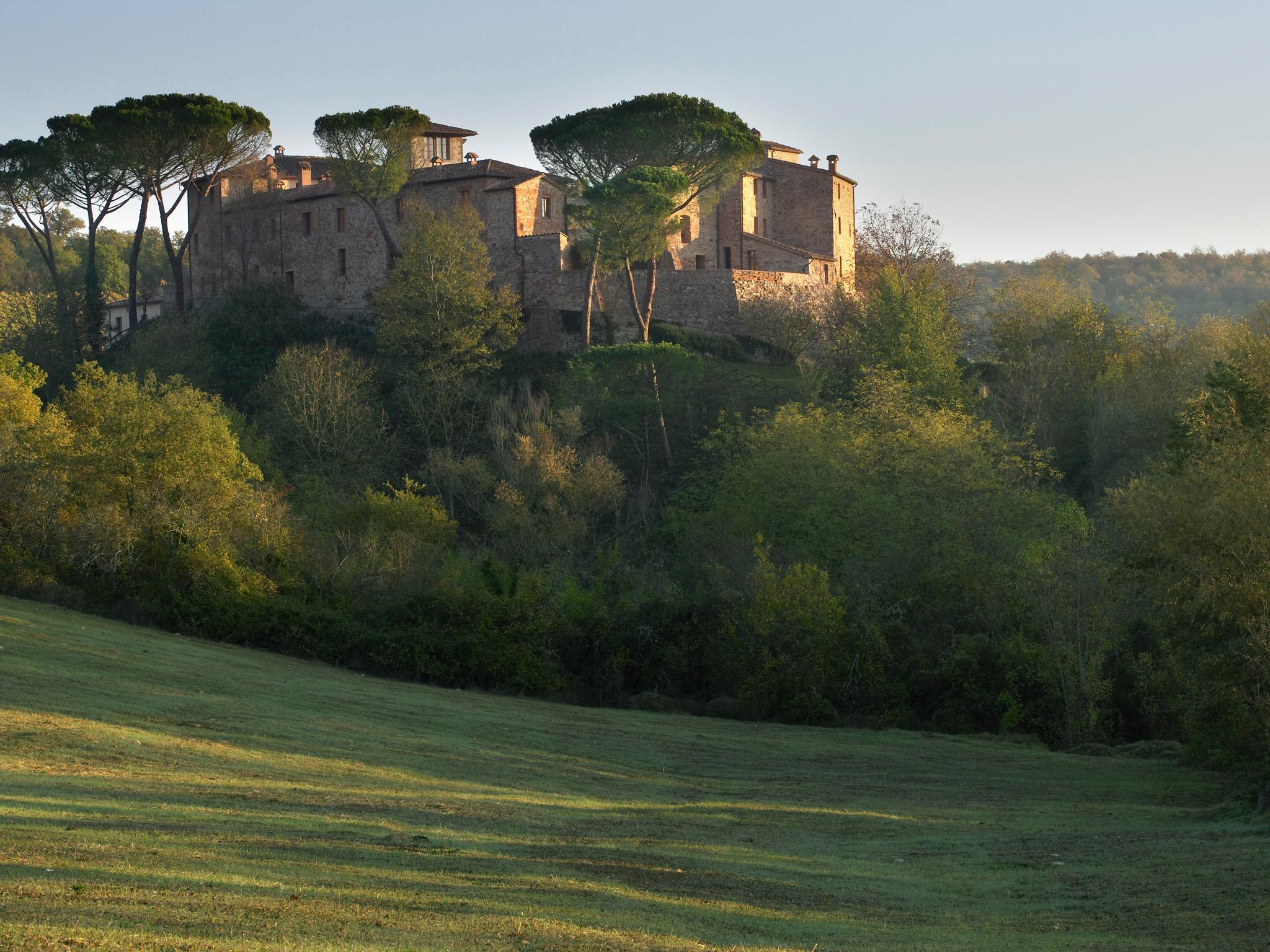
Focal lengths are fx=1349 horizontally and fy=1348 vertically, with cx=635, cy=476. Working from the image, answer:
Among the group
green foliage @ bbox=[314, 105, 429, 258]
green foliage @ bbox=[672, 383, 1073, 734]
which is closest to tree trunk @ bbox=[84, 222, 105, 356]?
green foliage @ bbox=[314, 105, 429, 258]

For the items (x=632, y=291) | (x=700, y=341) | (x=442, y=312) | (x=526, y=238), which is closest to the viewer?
(x=442, y=312)

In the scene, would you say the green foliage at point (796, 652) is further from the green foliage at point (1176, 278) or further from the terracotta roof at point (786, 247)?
the green foliage at point (1176, 278)

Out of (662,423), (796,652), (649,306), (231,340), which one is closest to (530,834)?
(796,652)

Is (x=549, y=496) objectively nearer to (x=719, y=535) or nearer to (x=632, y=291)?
(x=719, y=535)

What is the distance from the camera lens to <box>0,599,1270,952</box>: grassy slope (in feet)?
29.2

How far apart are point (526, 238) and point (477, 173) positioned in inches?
149

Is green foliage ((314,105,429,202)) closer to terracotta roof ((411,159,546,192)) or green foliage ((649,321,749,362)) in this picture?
terracotta roof ((411,159,546,192))

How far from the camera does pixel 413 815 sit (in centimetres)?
1296

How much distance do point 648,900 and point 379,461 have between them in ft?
115

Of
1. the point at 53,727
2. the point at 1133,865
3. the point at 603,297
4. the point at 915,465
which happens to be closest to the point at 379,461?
the point at 603,297

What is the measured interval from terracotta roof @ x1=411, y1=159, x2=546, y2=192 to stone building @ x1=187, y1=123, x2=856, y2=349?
67 mm

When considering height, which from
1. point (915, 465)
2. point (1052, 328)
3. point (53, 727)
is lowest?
point (53, 727)

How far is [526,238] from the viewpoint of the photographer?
174 feet

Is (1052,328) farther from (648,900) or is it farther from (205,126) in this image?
(648,900)
